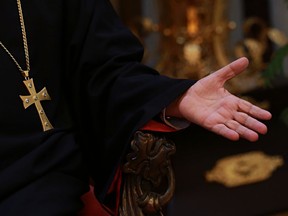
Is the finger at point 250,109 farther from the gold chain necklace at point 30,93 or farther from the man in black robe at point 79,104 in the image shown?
the gold chain necklace at point 30,93

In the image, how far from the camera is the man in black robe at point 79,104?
1.54 metres

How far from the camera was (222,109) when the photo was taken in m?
1.51

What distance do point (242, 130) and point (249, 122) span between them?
3cm

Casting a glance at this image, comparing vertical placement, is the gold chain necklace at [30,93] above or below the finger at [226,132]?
above

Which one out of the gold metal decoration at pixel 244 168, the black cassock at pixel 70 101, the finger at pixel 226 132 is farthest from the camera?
the gold metal decoration at pixel 244 168

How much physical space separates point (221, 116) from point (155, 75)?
0.23 meters

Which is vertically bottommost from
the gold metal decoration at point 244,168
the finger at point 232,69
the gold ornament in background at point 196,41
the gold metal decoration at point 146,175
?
the gold metal decoration at point 244,168

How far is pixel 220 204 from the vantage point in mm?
3389

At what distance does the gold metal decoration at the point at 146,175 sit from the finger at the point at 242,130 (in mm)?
149

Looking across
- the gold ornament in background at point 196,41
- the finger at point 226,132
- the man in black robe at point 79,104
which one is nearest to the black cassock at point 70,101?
the man in black robe at point 79,104

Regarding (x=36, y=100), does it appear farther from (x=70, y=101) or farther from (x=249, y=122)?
(x=249, y=122)

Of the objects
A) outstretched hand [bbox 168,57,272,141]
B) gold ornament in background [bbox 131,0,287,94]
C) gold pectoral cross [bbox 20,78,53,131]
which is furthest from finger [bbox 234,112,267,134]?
gold ornament in background [bbox 131,0,287,94]

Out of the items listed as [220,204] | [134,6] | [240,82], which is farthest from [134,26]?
[220,204]

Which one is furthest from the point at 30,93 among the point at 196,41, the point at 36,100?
the point at 196,41
